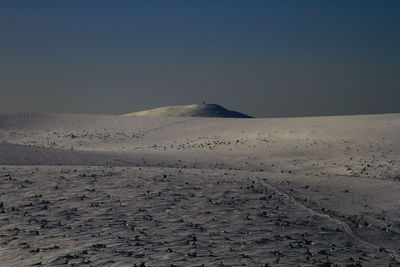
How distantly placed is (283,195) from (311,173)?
10.8 metres

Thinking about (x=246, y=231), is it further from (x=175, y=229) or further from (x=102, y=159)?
(x=102, y=159)

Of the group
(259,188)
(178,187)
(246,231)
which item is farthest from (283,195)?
(246,231)

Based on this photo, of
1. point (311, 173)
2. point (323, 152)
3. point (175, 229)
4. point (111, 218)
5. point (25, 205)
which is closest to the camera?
point (175, 229)

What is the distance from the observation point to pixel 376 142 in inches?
1785

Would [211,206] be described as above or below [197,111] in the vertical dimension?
below

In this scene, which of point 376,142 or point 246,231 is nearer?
point 246,231

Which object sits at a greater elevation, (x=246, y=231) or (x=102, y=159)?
(x=102, y=159)

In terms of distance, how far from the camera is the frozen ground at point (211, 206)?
15.7 m

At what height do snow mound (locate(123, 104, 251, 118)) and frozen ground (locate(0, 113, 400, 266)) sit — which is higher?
snow mound (locate(123, 104, 251, 118))

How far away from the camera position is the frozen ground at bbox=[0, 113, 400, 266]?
51.5ft

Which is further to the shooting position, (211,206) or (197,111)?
(197,111)

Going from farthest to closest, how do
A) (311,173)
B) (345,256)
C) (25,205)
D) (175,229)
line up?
(311,173), (25,205), (175,229), (345,256)

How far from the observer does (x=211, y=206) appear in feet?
72.2

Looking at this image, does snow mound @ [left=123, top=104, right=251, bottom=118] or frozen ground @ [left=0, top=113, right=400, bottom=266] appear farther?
snow mound @ [left=123, top=104, right=251, bottom=118]
